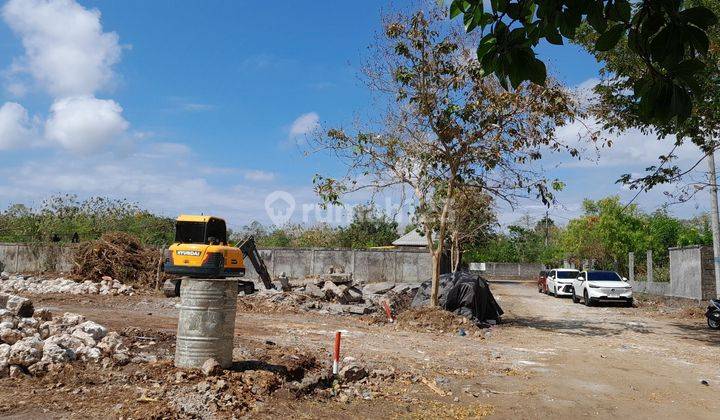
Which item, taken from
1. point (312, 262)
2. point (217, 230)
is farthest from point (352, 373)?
point (312, 262)

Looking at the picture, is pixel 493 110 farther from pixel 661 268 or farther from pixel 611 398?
pixel 661 268

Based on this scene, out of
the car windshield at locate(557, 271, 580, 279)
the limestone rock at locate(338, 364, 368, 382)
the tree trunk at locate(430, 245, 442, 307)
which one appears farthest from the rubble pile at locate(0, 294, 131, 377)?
the car windshield at locate(557, 271, 580, 279)

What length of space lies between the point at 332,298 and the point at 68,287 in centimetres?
1070

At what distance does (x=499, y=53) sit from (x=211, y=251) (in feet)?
47.3

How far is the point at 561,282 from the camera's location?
30.9 metres

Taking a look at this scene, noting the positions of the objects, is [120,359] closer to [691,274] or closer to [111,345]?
[111,345]

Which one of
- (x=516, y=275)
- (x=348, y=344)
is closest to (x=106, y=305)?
(x=348, y=344)

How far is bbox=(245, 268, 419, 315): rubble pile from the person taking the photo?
19.3 metres

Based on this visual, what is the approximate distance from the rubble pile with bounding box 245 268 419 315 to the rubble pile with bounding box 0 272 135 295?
5.83 meters

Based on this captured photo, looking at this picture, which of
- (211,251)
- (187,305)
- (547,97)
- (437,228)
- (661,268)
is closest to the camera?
(187,305)

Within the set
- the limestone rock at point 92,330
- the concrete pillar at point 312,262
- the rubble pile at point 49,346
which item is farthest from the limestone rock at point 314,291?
the limestone rock at point 92,330

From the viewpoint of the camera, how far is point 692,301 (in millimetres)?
21500

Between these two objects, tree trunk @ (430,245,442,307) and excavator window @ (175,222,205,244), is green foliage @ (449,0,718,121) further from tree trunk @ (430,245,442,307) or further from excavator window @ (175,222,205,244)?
excavator window @ (175,222,205,244)

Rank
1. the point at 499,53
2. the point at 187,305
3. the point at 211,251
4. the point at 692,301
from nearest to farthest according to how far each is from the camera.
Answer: the point at 499,53 < the point at 187,305 < the point at 211,251 < the point at 692,301
